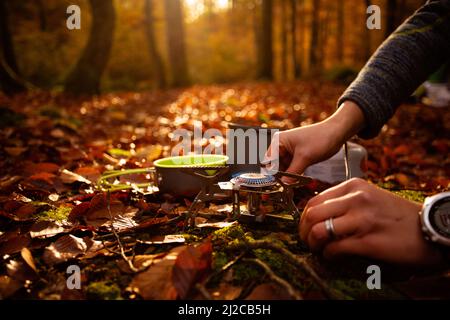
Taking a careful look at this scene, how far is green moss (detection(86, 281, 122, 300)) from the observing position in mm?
1112

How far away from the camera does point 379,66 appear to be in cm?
185

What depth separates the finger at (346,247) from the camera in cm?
107

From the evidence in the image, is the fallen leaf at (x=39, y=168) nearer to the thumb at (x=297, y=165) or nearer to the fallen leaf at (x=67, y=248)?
the fallen leaf at (x=67, y=248)

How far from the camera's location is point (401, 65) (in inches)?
72.7

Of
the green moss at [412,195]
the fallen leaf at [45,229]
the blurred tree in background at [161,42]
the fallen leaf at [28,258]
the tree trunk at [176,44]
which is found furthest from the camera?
the tree trunk at [176,44]

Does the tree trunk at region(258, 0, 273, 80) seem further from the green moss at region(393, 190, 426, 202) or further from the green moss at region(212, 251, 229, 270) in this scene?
the green moss at region(212, 251, 229, 270)

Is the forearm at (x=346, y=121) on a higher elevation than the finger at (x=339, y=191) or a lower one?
higher

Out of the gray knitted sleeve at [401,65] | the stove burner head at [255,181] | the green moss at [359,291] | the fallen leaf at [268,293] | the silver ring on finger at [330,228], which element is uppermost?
the gray knitted sleeve at [401,65]

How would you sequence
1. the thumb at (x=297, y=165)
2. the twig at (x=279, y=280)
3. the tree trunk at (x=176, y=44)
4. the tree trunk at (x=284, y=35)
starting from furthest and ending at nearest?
the tree trunk at (x=284, y=35) → the tree trunk at (x=176, y=44) → the thumb at (x=297, y=165) → the twig at (x=279, y=280)

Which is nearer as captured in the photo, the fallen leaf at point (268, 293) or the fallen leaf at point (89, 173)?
the fallen leaf at point (268, 293)

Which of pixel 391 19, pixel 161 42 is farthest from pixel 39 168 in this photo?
pixel 161 42

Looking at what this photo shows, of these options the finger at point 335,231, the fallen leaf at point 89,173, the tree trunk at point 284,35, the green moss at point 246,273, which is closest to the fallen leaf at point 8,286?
the green moss at point 246,273

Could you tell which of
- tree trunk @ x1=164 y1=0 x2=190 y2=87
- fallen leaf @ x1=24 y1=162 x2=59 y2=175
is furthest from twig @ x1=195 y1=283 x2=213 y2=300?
tree trunk @ x1=164 y1=0 x2=190 y2=87

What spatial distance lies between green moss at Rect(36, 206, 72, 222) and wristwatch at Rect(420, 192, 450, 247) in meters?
1.38
